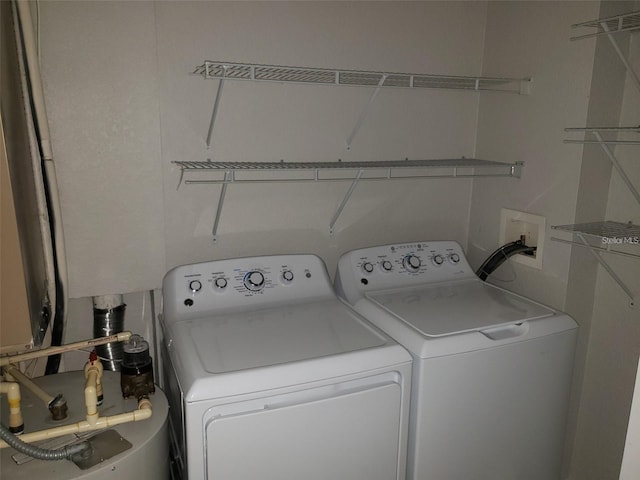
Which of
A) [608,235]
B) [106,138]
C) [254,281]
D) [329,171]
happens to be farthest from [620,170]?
[106,138]

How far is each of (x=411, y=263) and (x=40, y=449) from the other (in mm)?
1509

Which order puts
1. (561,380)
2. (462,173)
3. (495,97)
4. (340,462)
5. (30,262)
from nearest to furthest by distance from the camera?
(30,262) → (340,462) → (561,380) → (495,97) → (462,173)

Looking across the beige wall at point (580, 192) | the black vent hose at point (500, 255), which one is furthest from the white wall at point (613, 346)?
the black vent hose at point (500, 255)

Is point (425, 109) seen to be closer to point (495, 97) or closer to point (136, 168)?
point (495, 97)

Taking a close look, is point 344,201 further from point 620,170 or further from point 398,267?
point 620,170

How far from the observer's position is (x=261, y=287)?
1.93m

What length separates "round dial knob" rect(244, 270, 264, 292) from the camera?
1.92m

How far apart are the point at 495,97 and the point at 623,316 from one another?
110 centimetres

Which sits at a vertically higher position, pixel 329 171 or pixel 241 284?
pixel 329 171

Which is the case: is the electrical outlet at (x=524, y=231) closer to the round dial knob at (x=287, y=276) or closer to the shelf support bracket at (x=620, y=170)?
the shelf support bracket at (x=620, y=170)

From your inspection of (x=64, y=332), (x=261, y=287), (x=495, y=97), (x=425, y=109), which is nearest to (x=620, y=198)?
(x=495, y=97)

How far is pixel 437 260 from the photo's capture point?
225 centimetres

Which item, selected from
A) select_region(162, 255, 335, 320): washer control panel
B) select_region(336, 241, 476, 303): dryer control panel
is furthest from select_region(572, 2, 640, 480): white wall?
select_region(162, 255, 335, 320): washer control panel

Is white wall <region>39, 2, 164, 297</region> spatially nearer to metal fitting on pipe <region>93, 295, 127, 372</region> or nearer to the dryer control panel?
metal fitting on pipe <region>93, 295, 127, 372</region>
